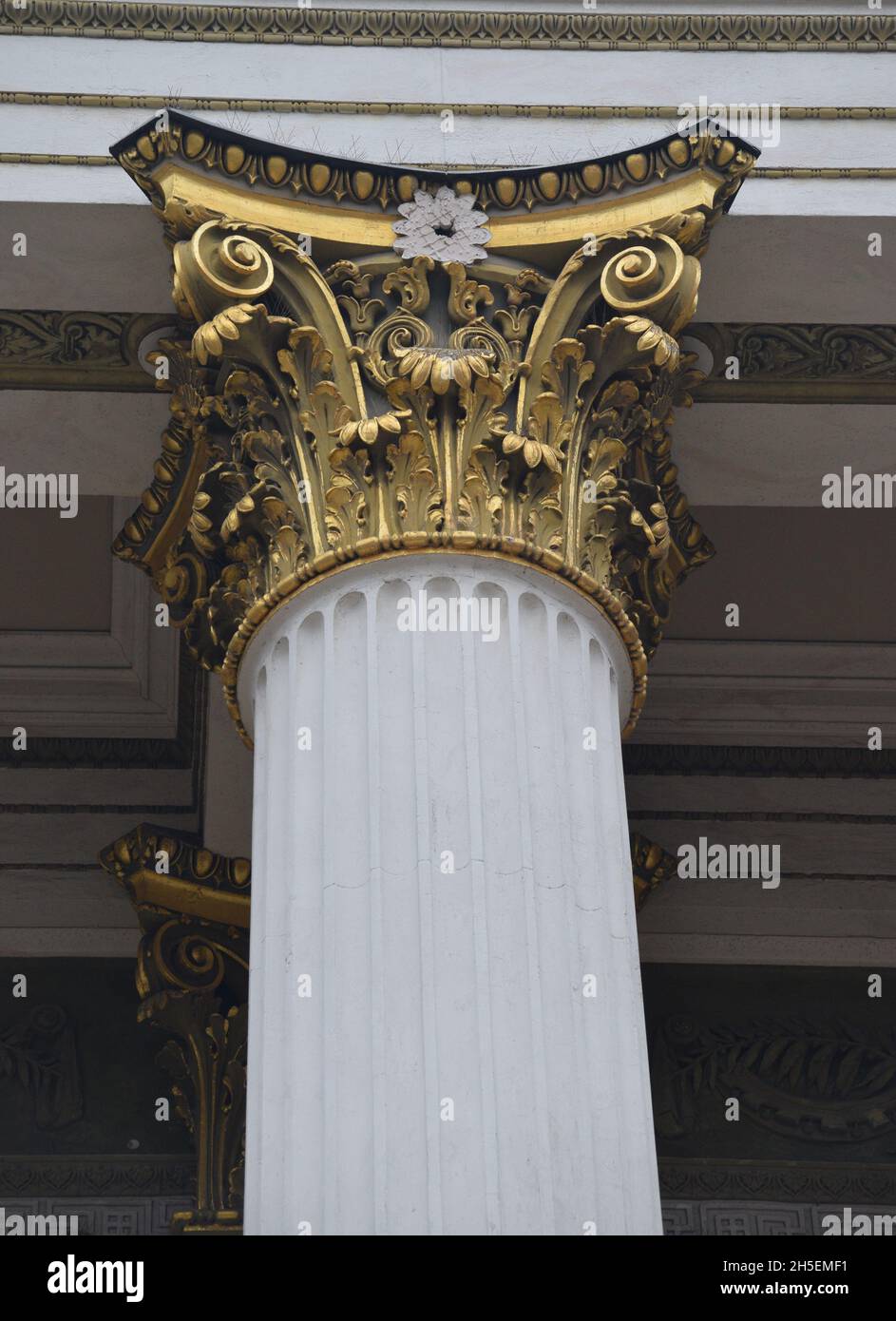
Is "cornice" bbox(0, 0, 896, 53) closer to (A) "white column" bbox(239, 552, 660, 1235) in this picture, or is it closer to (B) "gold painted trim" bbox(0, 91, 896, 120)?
(B) "gold painted trim" bbox(0, 91, 896, 120)

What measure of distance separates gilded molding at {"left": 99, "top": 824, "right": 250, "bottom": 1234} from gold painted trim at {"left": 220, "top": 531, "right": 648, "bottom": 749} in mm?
2459

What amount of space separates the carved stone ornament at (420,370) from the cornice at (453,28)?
3.18 feet

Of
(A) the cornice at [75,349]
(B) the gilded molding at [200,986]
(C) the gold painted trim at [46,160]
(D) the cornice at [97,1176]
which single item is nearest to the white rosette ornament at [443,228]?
(A) the cornice at [75,349]

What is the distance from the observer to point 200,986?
30.1ft

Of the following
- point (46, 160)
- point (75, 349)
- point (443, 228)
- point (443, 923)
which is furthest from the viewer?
point (75, 349)

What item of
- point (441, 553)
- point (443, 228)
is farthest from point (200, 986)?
point (443, 228)

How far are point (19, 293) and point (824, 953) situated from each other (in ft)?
14.2

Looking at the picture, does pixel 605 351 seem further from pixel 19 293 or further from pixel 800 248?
pixel 19 293

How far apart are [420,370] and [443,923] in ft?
5.83

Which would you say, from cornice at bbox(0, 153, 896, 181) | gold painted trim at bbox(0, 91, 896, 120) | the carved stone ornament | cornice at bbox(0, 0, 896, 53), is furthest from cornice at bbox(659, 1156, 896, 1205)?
cornice at bbox(0, 0, 896, 53)

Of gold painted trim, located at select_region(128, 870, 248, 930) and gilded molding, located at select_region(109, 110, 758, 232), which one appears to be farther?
gold painted trim, located at select_region(128, 870, 248, 930)

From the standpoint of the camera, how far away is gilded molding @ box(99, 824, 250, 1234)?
29.4 ft

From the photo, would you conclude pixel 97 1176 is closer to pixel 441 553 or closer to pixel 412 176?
pixel 441 553

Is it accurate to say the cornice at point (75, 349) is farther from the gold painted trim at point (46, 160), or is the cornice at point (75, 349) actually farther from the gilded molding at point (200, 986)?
the gilded molding at point (200, 986)
